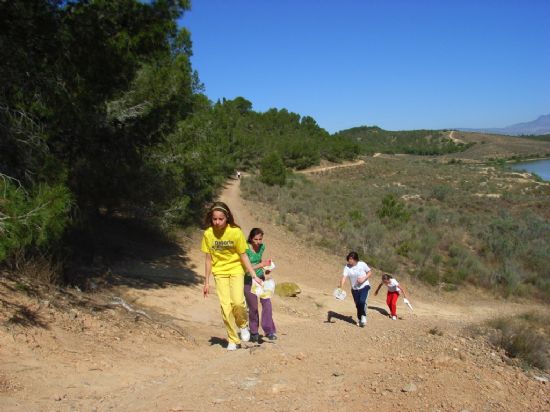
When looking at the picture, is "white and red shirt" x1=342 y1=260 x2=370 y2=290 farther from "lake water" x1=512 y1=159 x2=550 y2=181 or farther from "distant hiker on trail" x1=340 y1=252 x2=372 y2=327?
"lake water" x1=512 y1=159 x2=550 y2=181

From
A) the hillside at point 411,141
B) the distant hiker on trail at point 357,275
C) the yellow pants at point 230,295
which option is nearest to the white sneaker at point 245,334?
the yellow pants at point 230,295

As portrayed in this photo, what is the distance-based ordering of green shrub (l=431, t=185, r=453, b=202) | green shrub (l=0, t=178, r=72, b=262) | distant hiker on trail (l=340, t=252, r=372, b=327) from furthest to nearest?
Result: green shrub (l=431, t=185, r=453, b=202) < distant hiker on trail (l=340, t=252, r=372, b=327) < green shrub (l=0, t=178, r=72, b=262)

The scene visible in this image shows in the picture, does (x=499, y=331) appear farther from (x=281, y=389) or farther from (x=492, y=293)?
(x=492, y=293)

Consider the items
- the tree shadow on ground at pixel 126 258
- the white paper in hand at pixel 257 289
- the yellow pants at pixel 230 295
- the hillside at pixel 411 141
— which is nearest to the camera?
the yellow pants at pixel 230 295

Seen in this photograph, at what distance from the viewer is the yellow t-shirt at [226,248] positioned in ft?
17.5

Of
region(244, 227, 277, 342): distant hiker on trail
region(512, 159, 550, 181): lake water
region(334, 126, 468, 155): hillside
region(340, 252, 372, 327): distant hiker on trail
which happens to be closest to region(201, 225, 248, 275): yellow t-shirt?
region(244, 227, 277, 342): distant hiker on trail

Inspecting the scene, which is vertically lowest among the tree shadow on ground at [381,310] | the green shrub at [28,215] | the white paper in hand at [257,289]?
the tree shadow on ground at [381,310]

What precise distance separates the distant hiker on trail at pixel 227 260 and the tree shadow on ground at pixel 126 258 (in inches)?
141

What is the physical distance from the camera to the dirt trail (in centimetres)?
410

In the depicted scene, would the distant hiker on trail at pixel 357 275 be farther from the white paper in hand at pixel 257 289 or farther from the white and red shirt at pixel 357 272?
the white paper in hand at pixel 257 289

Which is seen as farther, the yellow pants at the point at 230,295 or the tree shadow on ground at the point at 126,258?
the tree shadow on ground at the point at 126,258

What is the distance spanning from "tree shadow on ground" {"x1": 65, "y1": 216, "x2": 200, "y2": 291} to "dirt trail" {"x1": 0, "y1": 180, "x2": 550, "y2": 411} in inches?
58.1

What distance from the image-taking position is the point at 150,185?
10.9 m

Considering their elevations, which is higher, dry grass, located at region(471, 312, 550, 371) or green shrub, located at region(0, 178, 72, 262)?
green shrub, located at region(0, 178, 72, 262)
